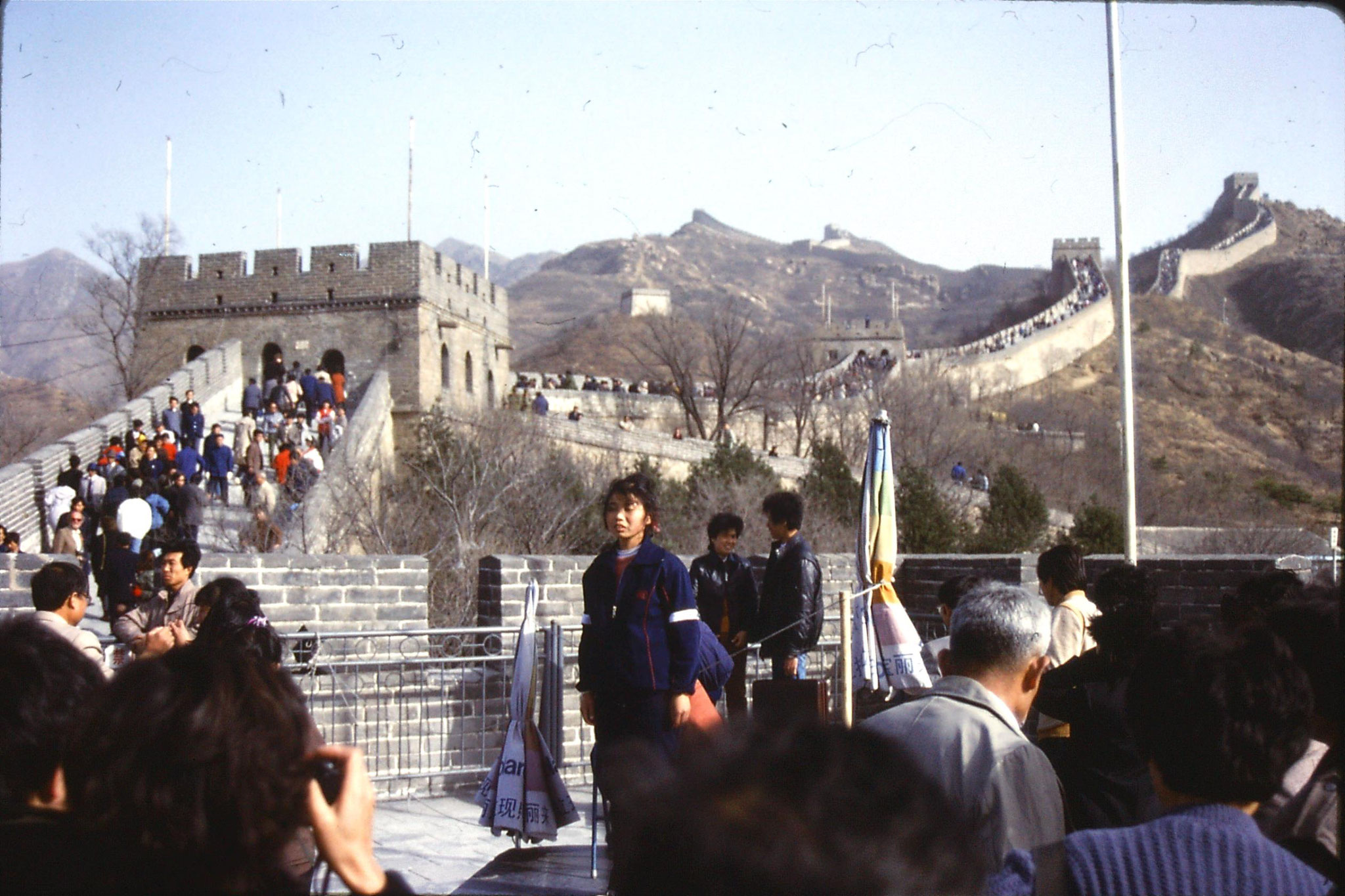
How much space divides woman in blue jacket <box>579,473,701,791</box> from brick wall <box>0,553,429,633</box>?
4.31 m

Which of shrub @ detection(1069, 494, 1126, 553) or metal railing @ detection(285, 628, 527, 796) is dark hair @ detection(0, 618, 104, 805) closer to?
metal railing @ detection(285, 628, 527, 796)

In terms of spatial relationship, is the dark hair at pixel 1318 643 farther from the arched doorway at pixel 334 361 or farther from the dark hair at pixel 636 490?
the arched doorway at pixel 334 361

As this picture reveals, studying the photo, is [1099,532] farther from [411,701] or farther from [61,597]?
[61,597]

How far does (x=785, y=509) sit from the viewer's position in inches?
290

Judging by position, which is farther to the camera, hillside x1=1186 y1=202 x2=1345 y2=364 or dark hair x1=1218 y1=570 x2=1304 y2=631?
hillside x1=1186 y1=202 x2=1345 y2=364

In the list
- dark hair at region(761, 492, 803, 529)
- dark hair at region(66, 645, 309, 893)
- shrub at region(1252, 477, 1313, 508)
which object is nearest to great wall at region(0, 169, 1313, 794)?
dark hair at region(761, 492, 803, 529)

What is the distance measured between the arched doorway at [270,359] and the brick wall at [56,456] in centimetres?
478

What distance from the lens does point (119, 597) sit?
39.1 feet

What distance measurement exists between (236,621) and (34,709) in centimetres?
241

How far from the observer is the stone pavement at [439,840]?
6.85 m

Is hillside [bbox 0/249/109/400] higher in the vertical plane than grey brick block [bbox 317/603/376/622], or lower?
higher

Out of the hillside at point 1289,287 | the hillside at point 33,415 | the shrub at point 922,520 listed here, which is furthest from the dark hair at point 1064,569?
the hillside at point 1289,287

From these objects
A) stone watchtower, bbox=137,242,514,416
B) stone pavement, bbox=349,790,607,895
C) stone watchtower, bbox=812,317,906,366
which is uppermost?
stone watchtower, bbox=812,317,906,366

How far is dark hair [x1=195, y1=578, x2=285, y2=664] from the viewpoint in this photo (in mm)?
4371
